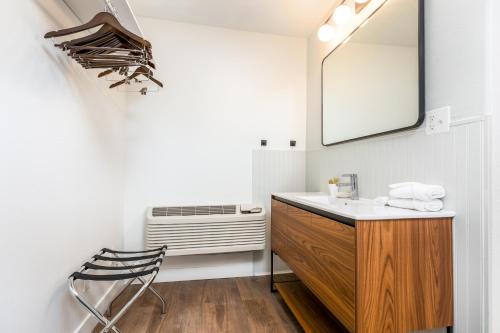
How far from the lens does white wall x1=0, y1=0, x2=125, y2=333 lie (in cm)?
96

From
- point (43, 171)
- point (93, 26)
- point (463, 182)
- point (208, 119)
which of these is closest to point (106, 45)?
point (93, 26)

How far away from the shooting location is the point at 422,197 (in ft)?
3.60

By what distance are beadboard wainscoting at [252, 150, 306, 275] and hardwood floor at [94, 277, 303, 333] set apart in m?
0.28

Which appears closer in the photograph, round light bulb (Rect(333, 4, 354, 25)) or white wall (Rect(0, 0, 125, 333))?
white wall (Rect(0, 0, 125, 333))

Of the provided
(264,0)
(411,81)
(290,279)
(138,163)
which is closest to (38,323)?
(138,163)

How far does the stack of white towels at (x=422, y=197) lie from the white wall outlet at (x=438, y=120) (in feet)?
0.87

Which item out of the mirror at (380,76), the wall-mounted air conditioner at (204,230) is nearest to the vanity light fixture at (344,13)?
the mirror at (380,76)

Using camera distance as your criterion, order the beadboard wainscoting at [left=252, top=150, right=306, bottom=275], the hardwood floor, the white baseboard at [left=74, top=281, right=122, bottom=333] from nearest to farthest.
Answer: the white baseboard at [left=74, top=281, right=122, bottom=333]
the hardwood floor
the beadboard wainscoting at [left=252, top=150, right=306, bottom=275]

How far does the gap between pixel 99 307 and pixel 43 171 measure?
1138 mm

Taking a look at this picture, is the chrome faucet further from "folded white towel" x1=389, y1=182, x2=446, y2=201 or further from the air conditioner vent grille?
the air conditioner vent grille

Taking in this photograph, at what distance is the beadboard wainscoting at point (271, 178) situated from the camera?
8.41 ft

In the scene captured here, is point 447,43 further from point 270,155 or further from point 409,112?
point 270,155

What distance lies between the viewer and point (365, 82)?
170 cm

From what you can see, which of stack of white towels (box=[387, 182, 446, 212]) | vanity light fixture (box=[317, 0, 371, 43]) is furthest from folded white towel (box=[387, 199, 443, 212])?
vanity light fixture (box=[317, 0, 371, 43])
